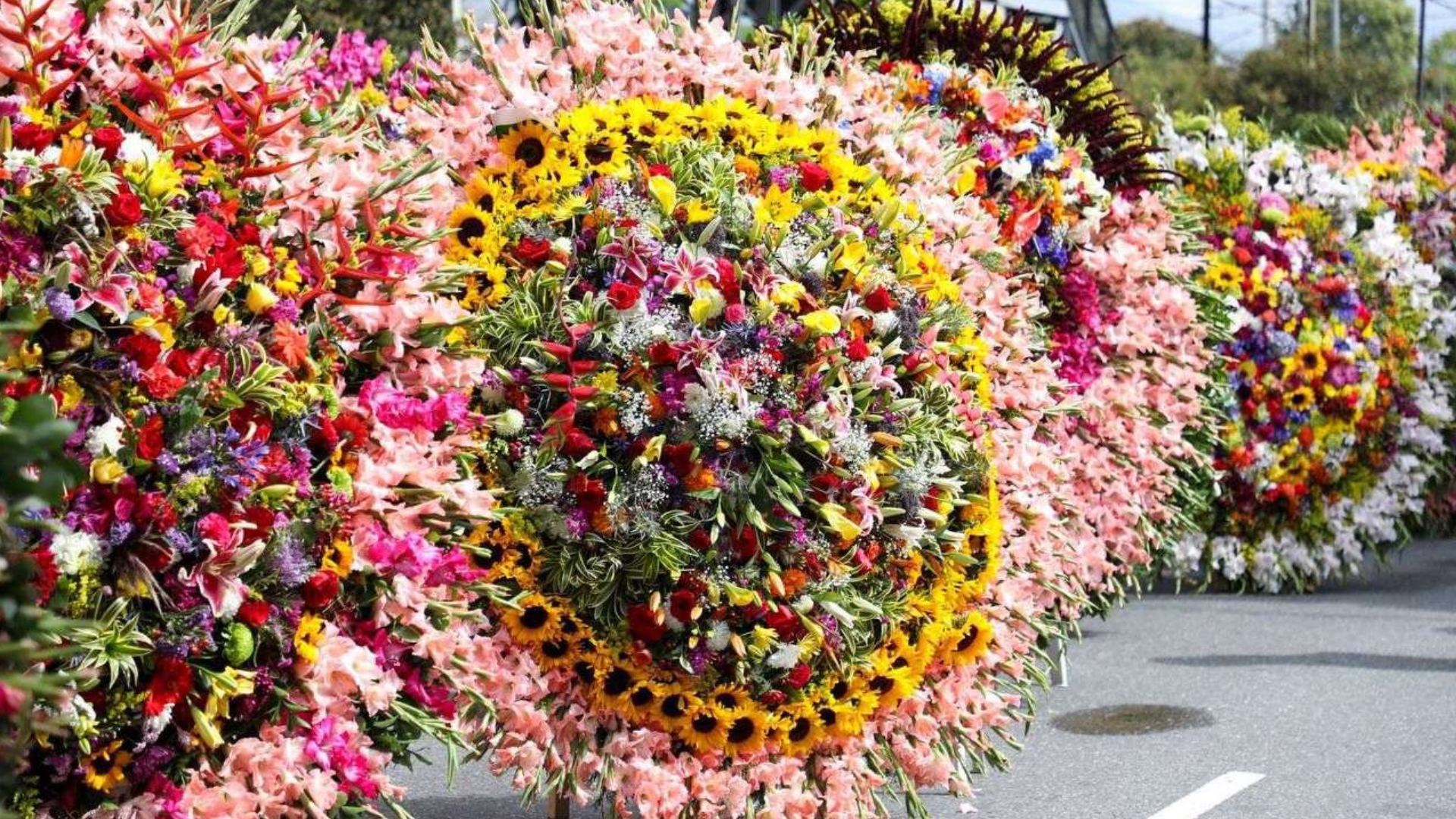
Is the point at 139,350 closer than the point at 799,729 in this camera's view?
Yes

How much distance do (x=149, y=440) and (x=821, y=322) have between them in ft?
6.16

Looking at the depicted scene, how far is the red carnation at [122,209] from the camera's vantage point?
3.36 meters

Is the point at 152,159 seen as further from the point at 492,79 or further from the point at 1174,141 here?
the point at 1174,141

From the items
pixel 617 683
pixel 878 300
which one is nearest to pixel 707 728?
pixel 617 683

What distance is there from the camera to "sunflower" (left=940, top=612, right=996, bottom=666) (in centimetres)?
506

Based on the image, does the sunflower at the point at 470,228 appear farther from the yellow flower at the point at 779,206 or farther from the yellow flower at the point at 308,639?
the yellow flower at the point at 308,639

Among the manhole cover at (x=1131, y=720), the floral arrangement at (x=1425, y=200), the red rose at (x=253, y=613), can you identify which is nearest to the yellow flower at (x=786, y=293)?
the red rose at (x=253, y=613)

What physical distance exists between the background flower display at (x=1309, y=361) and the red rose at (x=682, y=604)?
5.77 metres

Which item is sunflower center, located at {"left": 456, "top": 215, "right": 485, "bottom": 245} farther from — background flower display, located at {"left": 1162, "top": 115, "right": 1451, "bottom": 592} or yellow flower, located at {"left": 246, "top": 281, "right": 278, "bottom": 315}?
background flower display, located at {"left": 1162, "top": 115, "right": 1451, "bottom": 592}

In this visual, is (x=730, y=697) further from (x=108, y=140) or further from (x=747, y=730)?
(x=108, y=140)

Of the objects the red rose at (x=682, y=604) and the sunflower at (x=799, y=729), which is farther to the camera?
the sunflower at (x=799, y=729)

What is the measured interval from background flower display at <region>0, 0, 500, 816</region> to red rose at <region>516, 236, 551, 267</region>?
748 mm

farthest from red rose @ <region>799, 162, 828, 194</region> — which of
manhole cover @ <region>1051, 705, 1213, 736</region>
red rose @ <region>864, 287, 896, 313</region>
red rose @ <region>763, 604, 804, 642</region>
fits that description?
manhole cover @ <region>1051, 705, 1213, 736</region>

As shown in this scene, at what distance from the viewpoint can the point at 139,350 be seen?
130 inches
